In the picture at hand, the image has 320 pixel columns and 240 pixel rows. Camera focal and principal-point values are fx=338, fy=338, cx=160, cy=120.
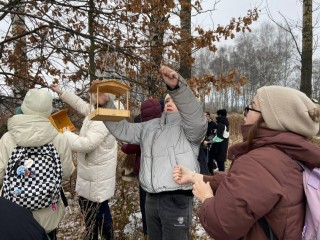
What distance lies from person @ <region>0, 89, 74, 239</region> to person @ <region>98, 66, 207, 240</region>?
29.3 inches

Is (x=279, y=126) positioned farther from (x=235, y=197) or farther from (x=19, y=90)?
(x=19, y=90)

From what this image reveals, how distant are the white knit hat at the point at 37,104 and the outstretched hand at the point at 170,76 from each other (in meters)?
0.96

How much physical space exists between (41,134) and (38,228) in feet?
3.53

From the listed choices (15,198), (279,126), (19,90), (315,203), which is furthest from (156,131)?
(19,90)

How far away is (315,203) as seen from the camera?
143 cm

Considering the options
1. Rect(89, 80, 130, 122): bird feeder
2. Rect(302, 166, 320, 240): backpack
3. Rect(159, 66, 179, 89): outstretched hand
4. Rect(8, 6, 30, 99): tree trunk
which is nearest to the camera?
Rect(302, 166, 320, 240): backpack

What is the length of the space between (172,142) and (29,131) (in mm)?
1086

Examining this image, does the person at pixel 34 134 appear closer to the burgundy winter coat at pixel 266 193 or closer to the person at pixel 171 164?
the person at pixel 171 164

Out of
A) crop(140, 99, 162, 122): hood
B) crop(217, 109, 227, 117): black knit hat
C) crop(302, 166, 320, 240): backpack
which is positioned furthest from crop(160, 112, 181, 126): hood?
crop(217, 109, 227, 117): black knit hat

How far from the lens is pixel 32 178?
2428mm

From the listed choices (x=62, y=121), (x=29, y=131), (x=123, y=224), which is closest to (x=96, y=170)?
(x=62, y=121)

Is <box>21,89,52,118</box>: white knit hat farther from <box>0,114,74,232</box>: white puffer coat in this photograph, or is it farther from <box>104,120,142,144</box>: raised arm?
<box>104,120,142,144</box>: raised arm

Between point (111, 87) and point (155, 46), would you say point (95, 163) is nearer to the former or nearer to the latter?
point (111, 87)

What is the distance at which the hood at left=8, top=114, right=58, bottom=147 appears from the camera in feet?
8.18
